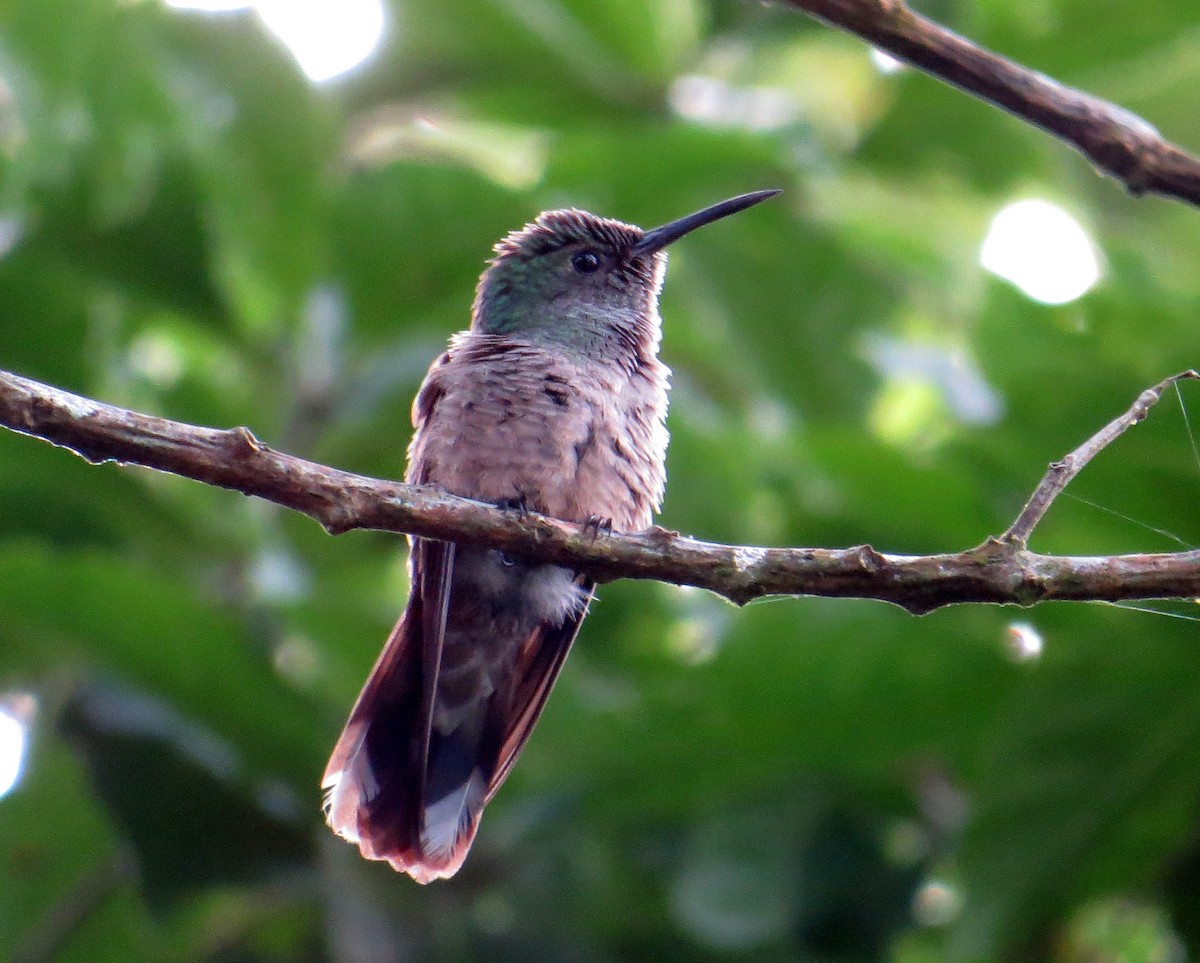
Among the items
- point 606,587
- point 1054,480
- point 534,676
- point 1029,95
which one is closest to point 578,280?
point 606,587

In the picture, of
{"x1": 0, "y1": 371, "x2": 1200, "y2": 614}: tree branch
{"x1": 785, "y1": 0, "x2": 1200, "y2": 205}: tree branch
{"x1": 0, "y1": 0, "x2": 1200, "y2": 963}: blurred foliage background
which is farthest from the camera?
{"x1": 0, "y1": 0, "x2": 1200, "y2": 963}: blurred foliage background

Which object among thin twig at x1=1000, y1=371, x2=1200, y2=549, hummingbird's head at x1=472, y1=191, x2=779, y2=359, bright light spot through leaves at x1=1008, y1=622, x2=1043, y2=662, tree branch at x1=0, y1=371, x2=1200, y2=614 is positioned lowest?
tree branch at x1=0, y1=371, x2=1200, y2=614

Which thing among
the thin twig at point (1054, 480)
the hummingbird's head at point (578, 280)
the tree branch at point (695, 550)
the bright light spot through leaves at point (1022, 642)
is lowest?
the tree branch at point (695, 550)

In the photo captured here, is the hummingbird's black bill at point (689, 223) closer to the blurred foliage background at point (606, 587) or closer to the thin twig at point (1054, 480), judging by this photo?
the blurred foliage background at point (606, 587)

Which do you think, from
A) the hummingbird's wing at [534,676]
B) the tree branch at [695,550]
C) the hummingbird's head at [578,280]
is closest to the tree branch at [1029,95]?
the tree branch at [695,550]

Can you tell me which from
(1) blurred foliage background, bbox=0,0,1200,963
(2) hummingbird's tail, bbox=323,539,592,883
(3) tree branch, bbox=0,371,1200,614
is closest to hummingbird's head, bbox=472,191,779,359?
(1) blurred foliage background, bbox=0,0,1200,963

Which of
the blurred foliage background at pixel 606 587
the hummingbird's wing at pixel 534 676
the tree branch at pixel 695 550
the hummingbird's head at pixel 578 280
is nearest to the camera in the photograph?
the tree branch at pixel 695 550

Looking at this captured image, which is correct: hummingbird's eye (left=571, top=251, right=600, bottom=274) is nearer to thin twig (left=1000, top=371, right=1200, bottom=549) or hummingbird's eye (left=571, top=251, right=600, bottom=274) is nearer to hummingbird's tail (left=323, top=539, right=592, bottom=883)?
hummingbird's tail (left=323, top=539, right=592, bottom=883)
